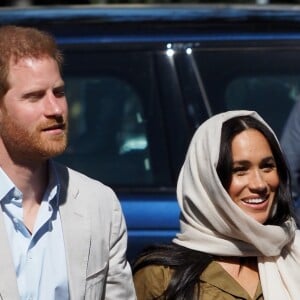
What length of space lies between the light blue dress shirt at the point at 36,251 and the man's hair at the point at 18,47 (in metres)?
0.30

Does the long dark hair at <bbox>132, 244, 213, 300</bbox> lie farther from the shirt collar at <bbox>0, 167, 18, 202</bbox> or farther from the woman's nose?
the shirt collar at <bbox>0, 167, 18, 202</bbox>

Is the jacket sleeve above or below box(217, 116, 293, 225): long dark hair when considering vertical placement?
below

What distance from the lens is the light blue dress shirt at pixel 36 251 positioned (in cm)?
369

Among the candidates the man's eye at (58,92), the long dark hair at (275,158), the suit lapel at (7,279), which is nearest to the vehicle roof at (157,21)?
the long dark hair at (275,158)

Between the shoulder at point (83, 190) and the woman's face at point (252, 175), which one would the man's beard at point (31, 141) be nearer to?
the shoulder at point (83, 190)

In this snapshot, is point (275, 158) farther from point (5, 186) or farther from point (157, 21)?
point (157, 21)

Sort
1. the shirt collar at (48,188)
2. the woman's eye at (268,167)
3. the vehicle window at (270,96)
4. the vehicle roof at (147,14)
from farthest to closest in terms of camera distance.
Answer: the vehicle roof at (147,14)
the vehicle window at (270,96)
the woman's eye at (268,167)
the shirt collar at (48,188)

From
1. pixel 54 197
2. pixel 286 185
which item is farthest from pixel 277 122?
pixel 54 197

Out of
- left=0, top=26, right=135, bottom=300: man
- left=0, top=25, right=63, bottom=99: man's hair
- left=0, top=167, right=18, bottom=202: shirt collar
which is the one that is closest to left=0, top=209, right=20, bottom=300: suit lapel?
left=0, top=26, right=135, bottom=300: man

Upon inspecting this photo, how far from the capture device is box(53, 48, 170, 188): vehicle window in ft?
17.6

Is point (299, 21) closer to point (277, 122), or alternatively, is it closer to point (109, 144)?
point (277, 122)

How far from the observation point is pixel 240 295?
12.8ft

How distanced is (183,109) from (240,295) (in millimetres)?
1609

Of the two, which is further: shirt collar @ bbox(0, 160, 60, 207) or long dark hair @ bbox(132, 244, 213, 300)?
long dark hair @ bbox(132, 244, 213, 300)
